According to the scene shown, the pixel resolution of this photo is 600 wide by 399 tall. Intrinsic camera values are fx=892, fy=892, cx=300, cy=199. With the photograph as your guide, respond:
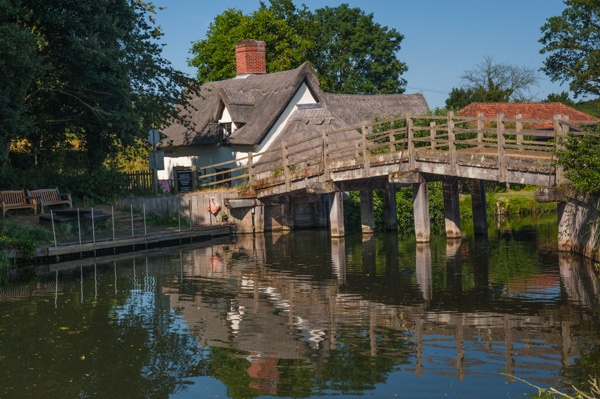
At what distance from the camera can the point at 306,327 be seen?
16.7 m

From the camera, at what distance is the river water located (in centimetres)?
1297

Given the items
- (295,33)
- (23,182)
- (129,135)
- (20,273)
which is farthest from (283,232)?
(295,33)

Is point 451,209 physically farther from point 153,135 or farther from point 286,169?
point 153,135

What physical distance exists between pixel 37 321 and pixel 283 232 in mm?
19594

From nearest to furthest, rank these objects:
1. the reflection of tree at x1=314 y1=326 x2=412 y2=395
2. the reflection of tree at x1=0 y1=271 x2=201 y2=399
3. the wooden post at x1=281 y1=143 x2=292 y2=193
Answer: the reflection of tree at x1=314 y1=326 x2=412 y2=395, the reflection of tree at x1=0 y1=271 x2=201 y2=399, the wooden post at x1=281 y1=143 x2=292 y2=193

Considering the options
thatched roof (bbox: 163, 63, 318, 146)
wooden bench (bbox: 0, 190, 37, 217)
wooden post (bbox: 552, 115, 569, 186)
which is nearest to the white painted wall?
thatched roof (bbox: 163, 63, 318, 146)

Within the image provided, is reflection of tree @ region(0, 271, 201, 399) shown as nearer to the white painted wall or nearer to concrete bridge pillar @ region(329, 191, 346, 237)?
concrete bridge pillar @ region(329, 191, 346, 237)

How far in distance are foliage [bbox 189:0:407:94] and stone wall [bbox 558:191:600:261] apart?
3989 cm

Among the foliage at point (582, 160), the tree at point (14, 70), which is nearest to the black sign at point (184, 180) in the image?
the tree at point (14, 70)

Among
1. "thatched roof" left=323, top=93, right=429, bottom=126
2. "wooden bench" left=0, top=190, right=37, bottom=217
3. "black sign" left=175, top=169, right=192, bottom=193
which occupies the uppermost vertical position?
"thatched roof" left=323, top=93, right=429, bottom=126

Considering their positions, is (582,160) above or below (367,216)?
above

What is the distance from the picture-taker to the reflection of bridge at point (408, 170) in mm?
24938

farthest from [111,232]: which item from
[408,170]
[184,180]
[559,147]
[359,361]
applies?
[359,361]

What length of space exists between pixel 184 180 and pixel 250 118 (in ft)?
20.3
